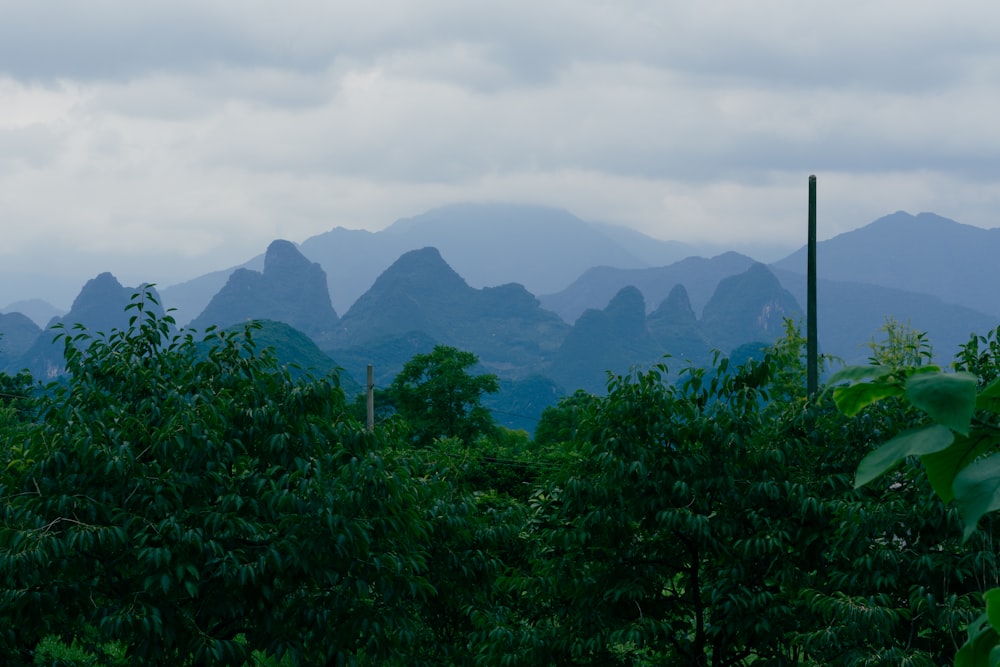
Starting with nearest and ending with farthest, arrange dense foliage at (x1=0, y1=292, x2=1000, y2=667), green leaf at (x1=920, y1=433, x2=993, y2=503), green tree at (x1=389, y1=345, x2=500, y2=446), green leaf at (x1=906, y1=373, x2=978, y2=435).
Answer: green leaf at (x1=906, y1=373, x2=978, y2=435) < green leaf at (x1=920, y1=433, x2=993, y2=503) < dense foliage at (x1=0, y1=292, x2=1000, y2=667) < green tree at (x1=389, y1=345, x2=500, y2=446)

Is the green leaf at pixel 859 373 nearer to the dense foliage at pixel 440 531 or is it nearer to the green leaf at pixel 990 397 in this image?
the green leaf at pixel 990 397

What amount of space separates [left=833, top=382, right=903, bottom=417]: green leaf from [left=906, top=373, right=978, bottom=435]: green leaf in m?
0.14

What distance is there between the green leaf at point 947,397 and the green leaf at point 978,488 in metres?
0.06

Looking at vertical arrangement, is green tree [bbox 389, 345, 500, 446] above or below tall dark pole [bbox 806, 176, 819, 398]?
below

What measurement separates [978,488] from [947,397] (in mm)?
87

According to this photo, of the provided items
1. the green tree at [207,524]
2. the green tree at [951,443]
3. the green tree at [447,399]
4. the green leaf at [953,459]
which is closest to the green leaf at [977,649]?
the green tree at [951,443]

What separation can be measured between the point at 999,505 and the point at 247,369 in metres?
8.18

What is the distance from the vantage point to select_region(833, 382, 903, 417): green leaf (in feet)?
2.98

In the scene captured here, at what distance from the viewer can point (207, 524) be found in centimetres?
734

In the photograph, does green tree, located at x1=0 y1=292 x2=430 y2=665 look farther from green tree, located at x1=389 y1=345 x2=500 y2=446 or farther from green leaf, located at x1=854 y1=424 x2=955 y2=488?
green tree, located at x1=389 y1=345 x2=500 y2=446

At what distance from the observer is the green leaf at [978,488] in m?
0.77

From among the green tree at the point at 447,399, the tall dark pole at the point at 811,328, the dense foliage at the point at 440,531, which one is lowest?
the green tree at the point at 447,399

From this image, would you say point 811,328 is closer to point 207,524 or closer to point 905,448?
point 207,524

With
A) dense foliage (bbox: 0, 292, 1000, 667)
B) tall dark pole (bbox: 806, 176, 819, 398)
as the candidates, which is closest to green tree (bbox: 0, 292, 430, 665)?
dense foliage (bbox: 0, 292, 1000, 667)
